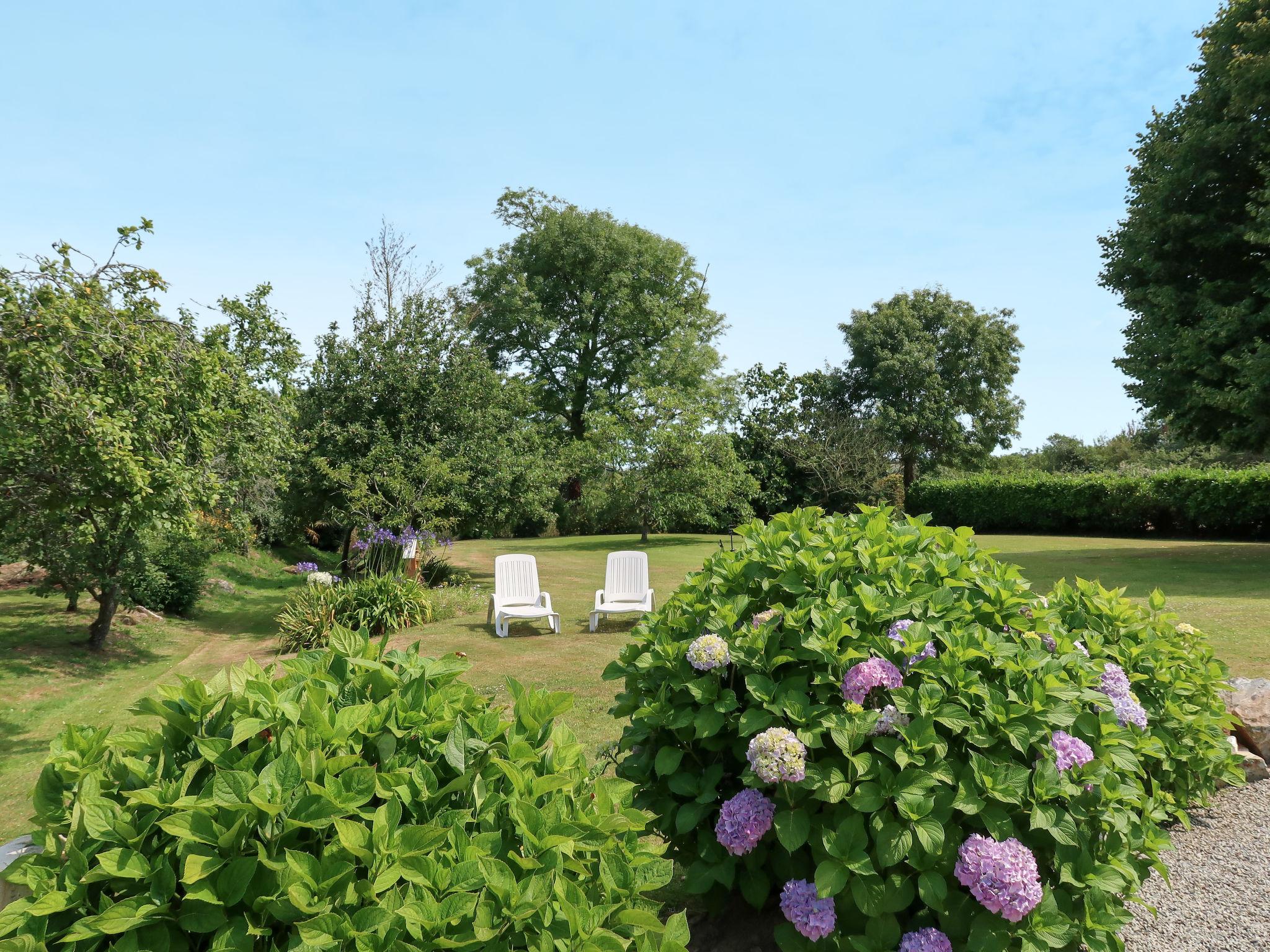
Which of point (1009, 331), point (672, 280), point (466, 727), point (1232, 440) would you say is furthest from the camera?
point (1009, 331)

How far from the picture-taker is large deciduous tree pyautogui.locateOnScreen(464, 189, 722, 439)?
32.3m

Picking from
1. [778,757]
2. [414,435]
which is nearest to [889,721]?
[778,757]

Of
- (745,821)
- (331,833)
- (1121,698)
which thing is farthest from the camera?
(1121,698)

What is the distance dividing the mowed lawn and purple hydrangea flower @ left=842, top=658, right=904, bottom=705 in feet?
4.72

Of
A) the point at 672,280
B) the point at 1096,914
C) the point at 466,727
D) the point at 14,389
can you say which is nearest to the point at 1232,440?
the point at 1096,914

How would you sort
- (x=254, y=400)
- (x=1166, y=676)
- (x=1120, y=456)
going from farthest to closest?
1. (x=1120, y=456)
2. (x=254, y=400)
3. (x=1166, y=676)

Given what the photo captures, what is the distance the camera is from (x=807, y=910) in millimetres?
2305

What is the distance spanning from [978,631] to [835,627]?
20.1 inches

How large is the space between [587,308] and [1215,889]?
31003mm

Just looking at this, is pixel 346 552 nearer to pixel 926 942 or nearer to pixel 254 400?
pixel 254 400

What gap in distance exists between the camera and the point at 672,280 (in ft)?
113

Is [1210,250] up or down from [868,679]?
up

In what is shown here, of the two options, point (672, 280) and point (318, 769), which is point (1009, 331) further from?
point (318, 769)

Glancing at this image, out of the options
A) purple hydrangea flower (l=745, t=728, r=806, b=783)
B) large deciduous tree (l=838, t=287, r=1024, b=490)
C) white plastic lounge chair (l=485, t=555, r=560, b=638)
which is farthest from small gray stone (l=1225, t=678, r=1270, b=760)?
large deciduous tree (l=838, t=287, r=1024, b=490)
